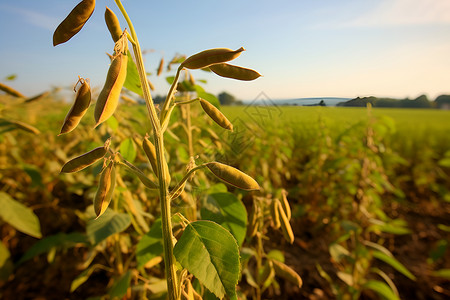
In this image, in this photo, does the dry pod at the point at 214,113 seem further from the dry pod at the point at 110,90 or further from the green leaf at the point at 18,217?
the green leaf at the point at 18,217

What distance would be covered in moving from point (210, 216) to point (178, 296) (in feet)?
0.82

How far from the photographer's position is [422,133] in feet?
17.3

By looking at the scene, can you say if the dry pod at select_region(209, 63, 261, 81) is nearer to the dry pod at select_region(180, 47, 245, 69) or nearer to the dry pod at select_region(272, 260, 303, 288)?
the dry pod at select_region(180, 47, 245, 69)

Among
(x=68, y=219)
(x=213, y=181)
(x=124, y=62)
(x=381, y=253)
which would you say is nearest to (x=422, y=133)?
(x=381, y=253)

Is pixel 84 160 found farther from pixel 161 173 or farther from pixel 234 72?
pixel 234 72

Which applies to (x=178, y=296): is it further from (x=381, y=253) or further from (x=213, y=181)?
(x=381, y=253)

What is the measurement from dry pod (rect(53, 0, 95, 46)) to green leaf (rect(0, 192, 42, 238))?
1.40 meters

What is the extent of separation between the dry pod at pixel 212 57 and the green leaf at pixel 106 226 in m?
0.70

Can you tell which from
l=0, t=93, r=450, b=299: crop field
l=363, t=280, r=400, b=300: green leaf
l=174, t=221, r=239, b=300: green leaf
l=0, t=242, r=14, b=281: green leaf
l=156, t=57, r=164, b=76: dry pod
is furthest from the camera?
l=0, t=242, r=14, b=281: green leaf

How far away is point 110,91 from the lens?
0.43 metres

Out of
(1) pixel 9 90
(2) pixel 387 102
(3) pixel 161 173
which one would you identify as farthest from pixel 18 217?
(2) pixel 387 102

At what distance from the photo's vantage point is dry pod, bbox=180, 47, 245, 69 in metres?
0.50

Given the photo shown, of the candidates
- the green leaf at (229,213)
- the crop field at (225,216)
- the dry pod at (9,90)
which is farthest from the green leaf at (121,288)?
the dry pod at (9,90)

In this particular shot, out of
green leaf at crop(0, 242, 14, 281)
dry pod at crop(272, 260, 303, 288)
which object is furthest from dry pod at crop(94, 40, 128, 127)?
green leaf at crop(0, 242, 14, 281)
